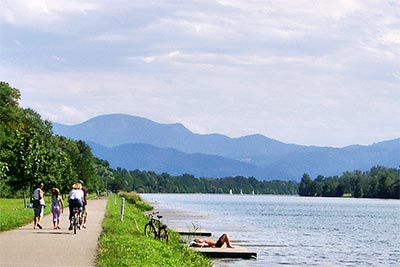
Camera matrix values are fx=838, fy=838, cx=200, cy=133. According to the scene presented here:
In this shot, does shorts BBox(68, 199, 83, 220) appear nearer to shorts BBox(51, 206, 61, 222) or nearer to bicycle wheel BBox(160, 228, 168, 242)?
shorts BBox(51, 206, 61, 222)

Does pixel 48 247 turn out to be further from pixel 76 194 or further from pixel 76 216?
pixel 76 194

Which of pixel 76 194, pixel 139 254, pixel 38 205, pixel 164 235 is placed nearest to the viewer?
pixel 139 254

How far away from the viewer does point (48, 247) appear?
2638 cm

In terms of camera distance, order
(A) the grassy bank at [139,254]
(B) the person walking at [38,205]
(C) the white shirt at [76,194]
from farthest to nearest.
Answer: (B) the person walking at [38,205]
(C) the white shirt at [76,194]
(A) the grassy bank at [139,254]

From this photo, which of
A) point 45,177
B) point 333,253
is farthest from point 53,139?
point 333,253

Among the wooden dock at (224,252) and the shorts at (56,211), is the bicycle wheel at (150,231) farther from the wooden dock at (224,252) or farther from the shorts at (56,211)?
the shorts at (56,211)

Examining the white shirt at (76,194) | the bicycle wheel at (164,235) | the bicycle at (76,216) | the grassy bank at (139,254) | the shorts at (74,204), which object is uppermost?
the white shirt at (76,194)

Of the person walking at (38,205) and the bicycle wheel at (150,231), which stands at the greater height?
the person walking at (38,205)

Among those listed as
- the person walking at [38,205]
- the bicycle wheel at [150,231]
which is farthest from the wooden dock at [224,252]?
the person walking at [38,205]

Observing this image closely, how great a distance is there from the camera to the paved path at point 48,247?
22.0 m

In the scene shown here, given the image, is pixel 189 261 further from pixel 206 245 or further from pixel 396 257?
pixel 396 257

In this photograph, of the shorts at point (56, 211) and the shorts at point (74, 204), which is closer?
the shorts at point (74, 204)

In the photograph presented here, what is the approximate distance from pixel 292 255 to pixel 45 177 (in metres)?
29.6

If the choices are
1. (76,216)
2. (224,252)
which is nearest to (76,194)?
(76,216)
